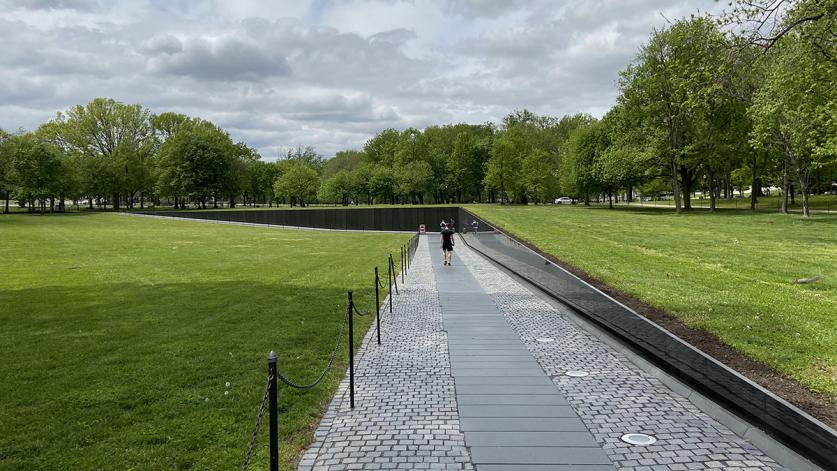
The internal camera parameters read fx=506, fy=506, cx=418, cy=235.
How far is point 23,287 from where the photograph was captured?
14008 mm

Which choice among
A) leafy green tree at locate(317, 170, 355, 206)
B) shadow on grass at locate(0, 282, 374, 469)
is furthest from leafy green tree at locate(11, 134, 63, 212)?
shadow on grass at locate(0, 282, 374, 469)

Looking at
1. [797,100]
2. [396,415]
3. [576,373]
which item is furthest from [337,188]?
[396,415]

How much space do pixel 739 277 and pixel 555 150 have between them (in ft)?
254

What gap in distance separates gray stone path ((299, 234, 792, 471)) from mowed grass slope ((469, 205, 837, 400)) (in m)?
1.87

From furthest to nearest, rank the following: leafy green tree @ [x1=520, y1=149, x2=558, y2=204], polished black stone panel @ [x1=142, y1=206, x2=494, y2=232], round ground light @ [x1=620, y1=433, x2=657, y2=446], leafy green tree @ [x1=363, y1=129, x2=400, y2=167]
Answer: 1. leafy green tree @ [x1=363, y1=129, x2=400, y2=167]
2. leafy green tree @ [x1=520, y1=149, x2=558, y2=204]
3. polished black stone panel @ [x1=142, y1=206, x2=494, y2=232]
4. round ground light @ [x1=620, y1=433, x2=657, y2=446]

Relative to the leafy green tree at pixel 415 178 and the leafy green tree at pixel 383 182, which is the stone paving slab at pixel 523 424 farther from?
the leafy green tree at pixel 383 182

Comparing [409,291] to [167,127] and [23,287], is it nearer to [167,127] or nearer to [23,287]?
[23,287]

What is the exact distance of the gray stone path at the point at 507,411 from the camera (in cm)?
481

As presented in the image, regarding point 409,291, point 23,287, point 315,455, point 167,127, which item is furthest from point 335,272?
point 167,127

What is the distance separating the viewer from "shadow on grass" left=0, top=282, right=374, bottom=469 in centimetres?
493

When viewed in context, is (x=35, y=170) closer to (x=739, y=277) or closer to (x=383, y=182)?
(x=383, y=182)

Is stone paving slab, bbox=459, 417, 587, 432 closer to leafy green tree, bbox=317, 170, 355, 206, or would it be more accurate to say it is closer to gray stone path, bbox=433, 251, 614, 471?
gray stone path, bbox=433, 251, 614, 471

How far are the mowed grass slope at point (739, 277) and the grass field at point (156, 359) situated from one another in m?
6.33

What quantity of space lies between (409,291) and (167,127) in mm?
86218
